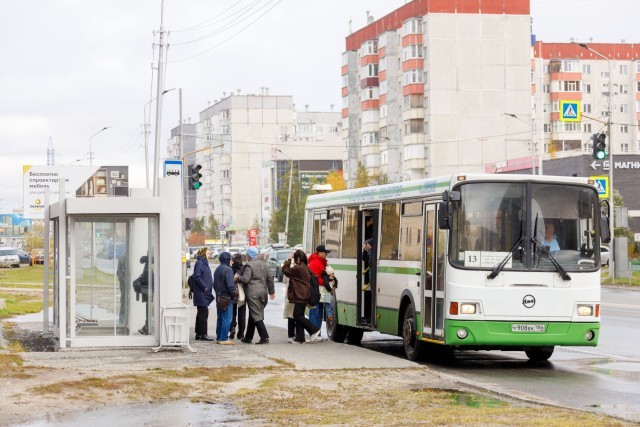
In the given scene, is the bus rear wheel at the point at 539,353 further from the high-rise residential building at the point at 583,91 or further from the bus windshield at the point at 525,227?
the high-rise residential building at the point at 583,91

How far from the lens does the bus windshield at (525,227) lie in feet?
58.1

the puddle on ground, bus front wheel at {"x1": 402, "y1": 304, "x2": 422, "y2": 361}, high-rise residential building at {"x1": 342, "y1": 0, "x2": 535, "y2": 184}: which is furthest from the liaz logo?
high-rise residential building at {"x1": 342, "y1": 0, "x2": 535, "y2": 184}

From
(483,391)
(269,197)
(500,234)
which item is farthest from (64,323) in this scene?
(269,197)

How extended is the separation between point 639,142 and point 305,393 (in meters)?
138

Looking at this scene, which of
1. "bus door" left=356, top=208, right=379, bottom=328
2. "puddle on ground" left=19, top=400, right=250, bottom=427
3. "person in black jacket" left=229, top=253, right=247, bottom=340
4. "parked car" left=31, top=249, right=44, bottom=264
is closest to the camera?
"puddle on ground" left=19, top=400, right=250, bottom=427

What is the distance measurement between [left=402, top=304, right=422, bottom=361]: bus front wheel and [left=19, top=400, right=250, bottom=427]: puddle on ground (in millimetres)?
6291

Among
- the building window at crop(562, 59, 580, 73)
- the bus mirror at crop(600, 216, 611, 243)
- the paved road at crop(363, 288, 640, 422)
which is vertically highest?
the building window at crop(562, 59, 580, 73)

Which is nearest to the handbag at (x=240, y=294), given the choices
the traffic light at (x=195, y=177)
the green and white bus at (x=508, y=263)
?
the green and white bus at (x=508, y=263)

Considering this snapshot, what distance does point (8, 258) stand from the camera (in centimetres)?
8881

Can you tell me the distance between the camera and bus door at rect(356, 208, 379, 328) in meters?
21.2

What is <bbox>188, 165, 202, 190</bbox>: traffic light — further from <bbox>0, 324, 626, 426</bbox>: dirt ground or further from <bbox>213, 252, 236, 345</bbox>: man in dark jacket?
<bbox>0, 324, 626, 426</bbox>: dirt ground

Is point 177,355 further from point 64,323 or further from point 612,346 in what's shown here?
point 612,346

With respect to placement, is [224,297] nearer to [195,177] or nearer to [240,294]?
[240,294]

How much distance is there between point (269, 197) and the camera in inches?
7131
